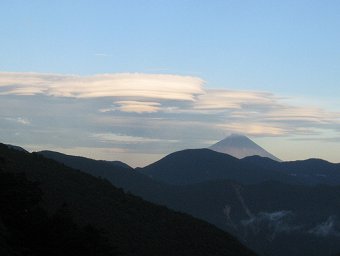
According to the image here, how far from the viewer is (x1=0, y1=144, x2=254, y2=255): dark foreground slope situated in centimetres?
7562

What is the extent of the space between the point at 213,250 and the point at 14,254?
1981 inches

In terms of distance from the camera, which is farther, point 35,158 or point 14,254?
point 35,158

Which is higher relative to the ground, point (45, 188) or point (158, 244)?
point (45, 188)

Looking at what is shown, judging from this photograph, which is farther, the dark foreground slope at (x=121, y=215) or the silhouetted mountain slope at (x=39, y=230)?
the dark foreground slope at (x=121, y=215)

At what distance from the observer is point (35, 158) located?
315ft

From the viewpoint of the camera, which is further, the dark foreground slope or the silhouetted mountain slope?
the dark foreground slope

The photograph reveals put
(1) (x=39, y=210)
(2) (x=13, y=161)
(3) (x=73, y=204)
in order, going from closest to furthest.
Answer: (1) (x=39, y=210)
(3) (x=73, y=204)
(2) (x=13, y=161)

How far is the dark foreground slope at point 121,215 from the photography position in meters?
75.6

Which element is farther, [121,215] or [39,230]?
[121,215]

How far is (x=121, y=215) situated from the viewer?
83562mm

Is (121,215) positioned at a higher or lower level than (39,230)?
lower

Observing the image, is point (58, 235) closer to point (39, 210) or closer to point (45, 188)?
point (39, 210)

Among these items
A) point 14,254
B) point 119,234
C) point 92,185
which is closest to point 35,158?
point 92,185

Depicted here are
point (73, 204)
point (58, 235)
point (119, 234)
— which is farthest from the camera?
point (73, 204)
